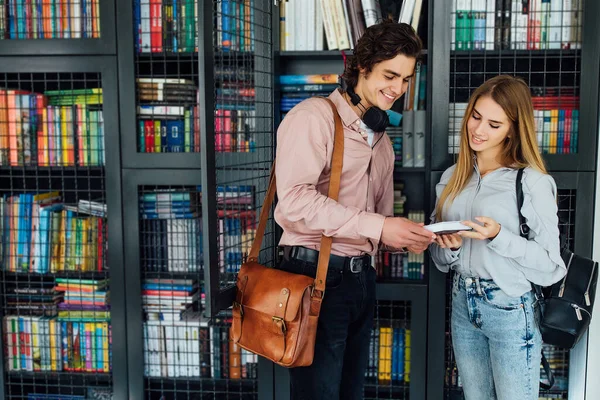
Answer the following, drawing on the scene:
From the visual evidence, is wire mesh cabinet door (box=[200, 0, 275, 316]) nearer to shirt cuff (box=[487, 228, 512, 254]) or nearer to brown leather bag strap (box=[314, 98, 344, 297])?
brown leather bag strap (box=[314, 98, 344, 297])

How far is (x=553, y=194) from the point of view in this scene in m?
1.83

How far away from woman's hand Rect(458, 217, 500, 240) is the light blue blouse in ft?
0.07

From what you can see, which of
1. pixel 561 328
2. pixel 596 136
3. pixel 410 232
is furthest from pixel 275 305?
pixel 596 136

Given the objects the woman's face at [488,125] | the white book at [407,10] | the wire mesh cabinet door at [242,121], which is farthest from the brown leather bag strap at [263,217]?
the white book at [407,10]

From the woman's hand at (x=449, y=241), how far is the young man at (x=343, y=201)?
0.10 m

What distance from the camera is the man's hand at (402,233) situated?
1.69 m

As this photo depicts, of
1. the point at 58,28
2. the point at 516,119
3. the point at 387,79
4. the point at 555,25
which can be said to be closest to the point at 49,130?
the point at 58,28

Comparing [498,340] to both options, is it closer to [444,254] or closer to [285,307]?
[444,254]

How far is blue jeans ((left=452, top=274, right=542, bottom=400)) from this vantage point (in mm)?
1780

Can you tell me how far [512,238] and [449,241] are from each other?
0.63ft

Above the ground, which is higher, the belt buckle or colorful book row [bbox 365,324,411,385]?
the belt buckle

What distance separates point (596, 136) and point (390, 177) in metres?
0.89

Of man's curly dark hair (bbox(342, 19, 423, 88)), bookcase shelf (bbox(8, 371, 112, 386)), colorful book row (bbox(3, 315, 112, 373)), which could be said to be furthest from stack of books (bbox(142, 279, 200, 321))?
man's curly dark hair (bbox(342, 19, 423, 88))

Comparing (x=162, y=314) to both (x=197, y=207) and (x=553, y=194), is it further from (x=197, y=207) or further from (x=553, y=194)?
(x=553, y=194)
